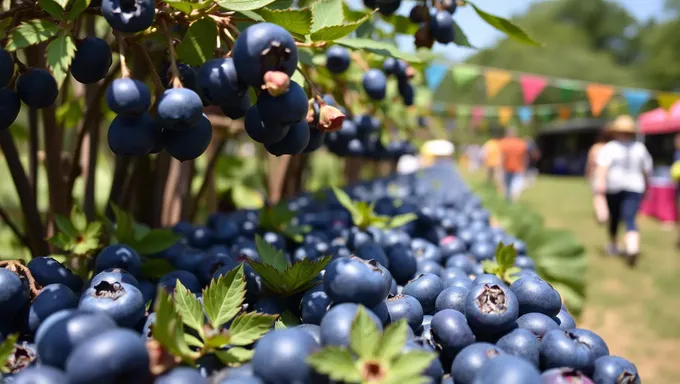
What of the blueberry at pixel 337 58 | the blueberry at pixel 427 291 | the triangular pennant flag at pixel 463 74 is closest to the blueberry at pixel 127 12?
the blueberry at pixel 427 291

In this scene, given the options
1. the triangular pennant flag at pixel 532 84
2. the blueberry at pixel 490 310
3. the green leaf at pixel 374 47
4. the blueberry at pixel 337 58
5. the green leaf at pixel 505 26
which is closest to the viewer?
the blueberry at pixel 490 310

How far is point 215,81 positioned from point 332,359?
413 millimetres

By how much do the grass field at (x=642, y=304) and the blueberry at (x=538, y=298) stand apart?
224cm

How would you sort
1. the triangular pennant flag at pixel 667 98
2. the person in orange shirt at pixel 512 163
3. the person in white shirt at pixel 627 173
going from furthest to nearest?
the person in orange shirt at pixel 512 163
the triangular pennant flag at pixel 667 98
the person in white shirt at pixel 627 173

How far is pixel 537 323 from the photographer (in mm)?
824

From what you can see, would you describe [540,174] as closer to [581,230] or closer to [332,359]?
[581,230]

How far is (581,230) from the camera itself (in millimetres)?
6898

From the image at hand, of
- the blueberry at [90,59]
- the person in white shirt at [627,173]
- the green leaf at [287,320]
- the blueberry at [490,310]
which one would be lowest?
the person in white shirt at [627,173]

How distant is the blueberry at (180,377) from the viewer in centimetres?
58

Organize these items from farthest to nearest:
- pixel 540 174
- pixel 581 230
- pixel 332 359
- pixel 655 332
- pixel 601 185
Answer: pixel 540 174 < pixel 581 230 < pixel 601 185 < pixel 655 332 < pixel 332 359

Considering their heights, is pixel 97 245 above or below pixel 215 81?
below

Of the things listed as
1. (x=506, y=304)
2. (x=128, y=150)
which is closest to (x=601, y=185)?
(x=506, y=304)

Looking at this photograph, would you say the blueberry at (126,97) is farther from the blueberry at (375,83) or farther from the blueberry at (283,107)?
the blueberry at (375,83)

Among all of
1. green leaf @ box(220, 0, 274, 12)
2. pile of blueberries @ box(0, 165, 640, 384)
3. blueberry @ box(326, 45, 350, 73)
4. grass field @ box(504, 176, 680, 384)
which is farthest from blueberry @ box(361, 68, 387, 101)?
grass field @ box(504, 176, 680, 384)
